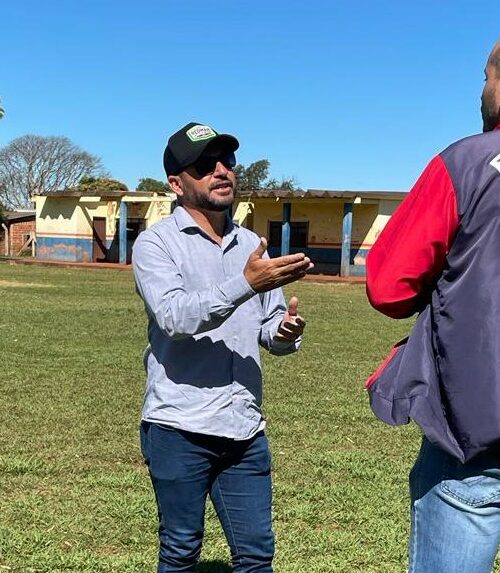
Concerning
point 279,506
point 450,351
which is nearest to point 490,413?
point 450,351

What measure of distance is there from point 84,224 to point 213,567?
3555 centimetres

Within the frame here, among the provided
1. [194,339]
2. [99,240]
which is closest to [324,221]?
[99,240]

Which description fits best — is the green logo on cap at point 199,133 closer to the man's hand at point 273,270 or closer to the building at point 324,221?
the man's hand at point 273,270

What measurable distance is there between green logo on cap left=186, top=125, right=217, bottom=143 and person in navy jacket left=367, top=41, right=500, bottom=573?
45.9 inches

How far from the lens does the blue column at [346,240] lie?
3058 centimetres

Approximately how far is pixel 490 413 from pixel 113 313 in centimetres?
1348

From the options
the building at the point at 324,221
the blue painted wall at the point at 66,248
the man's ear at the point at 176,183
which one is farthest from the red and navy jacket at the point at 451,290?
the blue painted wall at the point at 66,248

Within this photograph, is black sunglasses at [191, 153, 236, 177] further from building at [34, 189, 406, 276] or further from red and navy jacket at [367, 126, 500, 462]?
building at [34, 189, 406, 276]

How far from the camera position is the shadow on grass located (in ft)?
12.0

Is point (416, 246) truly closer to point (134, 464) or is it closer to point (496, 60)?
point (496, 60)

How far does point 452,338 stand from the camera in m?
1.71

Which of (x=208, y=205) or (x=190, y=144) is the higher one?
(x=190, y=144)

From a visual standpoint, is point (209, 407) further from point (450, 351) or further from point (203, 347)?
point (450, 351)

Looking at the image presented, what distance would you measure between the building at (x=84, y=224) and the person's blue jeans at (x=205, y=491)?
1343 inches
